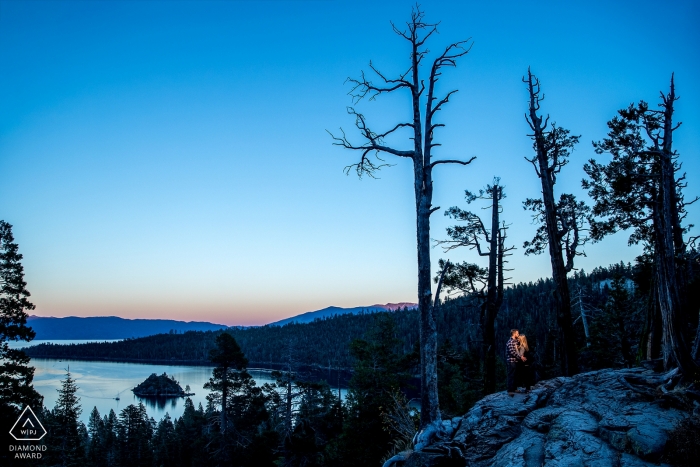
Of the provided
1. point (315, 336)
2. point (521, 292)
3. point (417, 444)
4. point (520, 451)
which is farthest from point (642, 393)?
point (315, 336)

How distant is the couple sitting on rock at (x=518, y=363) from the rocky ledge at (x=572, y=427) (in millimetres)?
981

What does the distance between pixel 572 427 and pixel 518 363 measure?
3.23 metres

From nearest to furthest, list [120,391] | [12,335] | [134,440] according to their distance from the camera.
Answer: [12,335] → [134,440] → [120,391]

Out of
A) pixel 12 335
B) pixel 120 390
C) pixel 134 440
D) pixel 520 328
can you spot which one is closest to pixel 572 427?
pixel 12 335

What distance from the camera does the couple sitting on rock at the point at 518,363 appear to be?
930 centimetres

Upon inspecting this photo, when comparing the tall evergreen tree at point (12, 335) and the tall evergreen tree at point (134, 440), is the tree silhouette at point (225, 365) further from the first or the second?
the tall evergreen tree at point (134, 440)

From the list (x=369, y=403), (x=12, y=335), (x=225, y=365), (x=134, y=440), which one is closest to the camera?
(x=12, y=335)

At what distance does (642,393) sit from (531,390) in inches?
89.4

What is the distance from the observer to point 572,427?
6.19 metres

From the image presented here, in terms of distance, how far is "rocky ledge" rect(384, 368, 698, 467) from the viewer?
5.34 m

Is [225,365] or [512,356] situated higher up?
[512,356]

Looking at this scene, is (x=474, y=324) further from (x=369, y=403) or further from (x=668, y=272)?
(x=668, y=272)

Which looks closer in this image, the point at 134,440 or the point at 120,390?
the point at 134,440

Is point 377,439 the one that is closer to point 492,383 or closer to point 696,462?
point 492,383
